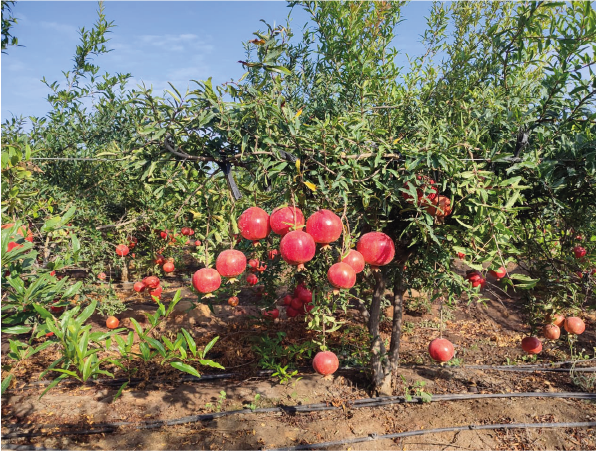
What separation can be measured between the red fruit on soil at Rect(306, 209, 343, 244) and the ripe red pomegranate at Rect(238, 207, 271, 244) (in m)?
0.22

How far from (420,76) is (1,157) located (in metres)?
4.12

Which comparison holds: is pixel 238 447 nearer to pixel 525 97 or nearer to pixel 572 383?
pixel 525 97

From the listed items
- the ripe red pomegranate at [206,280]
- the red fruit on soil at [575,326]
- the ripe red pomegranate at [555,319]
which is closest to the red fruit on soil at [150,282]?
the ripe red pomegranate at [206,280]

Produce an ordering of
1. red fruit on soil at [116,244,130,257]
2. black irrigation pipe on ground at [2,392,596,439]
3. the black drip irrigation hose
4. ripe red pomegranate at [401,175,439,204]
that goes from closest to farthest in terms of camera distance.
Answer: ripe red pomegranate at [401,175,439,204] < black irrigation pipe on ground at [2,392,596,439] < the black drip irrigation hose < red fruit on soil at [116,244,130,257]

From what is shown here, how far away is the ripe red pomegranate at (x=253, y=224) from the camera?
5.96 feet

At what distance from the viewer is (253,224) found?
1823mm

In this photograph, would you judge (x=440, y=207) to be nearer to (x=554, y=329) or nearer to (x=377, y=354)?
(x=377, y=354)

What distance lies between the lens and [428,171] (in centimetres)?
217

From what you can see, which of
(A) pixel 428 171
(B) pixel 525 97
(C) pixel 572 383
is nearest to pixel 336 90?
(B) pixel 525 97

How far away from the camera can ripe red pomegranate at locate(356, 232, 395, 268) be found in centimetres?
200

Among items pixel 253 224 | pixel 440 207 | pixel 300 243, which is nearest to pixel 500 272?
pixel 440 207

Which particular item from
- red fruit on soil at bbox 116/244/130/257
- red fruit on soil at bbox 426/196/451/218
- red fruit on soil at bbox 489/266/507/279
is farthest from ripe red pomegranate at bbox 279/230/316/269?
red fruit on soil at bbox 116/244/130/257

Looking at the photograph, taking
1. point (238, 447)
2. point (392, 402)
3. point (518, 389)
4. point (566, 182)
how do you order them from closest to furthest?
point (566, 182) → point (238, 447) → point (392, 402) → point (518, 389)

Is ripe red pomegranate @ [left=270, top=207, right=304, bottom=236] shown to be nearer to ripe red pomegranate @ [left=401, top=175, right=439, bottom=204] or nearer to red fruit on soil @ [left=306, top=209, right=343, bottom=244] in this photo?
red fruit on soil @ [left=306, top=209, right=343, bottom=244]
